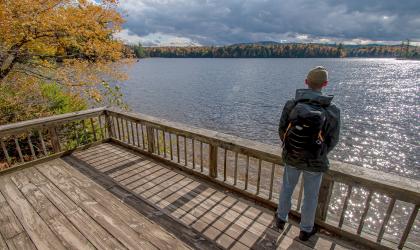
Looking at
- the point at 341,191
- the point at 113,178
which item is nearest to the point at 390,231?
the point at 341,191

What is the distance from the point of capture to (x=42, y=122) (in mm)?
4656

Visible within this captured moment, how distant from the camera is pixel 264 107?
66.5 feet

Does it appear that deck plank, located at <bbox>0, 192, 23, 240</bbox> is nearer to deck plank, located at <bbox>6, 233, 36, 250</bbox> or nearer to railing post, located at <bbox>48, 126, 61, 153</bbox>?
deck plank, located at <bbox>6, 233, 36, 250</bbox>

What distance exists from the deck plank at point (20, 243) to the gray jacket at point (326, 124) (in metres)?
3.07

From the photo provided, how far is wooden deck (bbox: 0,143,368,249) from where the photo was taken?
8.94 feet

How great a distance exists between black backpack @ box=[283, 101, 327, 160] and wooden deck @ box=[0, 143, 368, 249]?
3.67 feet

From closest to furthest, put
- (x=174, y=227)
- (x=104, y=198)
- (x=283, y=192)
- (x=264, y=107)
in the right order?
(x=283, y=192), (x=174, y=227), (x=104, y=198), (x=264, y=107)

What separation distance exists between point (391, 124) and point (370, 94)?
12.5m

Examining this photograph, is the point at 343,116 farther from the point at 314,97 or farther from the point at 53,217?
the point at 53,217

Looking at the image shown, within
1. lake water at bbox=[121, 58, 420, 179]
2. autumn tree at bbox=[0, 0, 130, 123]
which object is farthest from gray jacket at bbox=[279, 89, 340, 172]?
lake water at bbox=[121, 58, 420, 179]

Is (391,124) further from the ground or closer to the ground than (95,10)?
closer to the ground

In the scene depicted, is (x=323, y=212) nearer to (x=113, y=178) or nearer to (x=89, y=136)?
(x=113, y=178)

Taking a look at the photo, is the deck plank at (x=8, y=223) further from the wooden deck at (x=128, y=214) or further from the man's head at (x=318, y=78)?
the man's head at (x=318, y=78)

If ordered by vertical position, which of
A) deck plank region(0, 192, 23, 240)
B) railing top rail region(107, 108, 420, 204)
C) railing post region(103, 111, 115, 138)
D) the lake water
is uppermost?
railing top rail region(107, 108, 420, 204)
